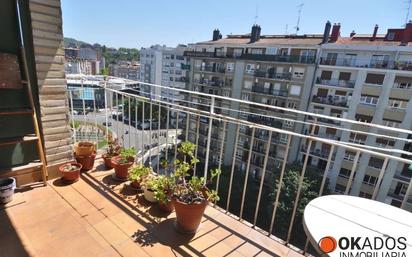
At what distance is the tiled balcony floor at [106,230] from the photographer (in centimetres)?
192

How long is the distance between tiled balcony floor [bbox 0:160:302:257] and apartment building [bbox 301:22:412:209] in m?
14.6

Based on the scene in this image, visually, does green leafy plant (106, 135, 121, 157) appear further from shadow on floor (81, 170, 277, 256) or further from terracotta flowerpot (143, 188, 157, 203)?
terracotta flowerpot (143, 188, 157, 203)

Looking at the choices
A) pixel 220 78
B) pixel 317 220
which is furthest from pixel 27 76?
pixel 220 78

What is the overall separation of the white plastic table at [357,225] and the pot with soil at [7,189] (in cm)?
274

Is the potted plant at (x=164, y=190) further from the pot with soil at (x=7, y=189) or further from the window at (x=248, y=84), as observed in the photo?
the window at (x=248, y=84)

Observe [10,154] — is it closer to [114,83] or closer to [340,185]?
[114,83]

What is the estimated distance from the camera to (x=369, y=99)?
665 inches

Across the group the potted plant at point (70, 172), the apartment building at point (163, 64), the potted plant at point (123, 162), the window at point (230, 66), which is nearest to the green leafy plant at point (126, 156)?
the potted plant at point (123, 162)

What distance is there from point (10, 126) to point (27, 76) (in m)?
0.57

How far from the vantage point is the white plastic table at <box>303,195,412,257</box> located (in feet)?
3.72

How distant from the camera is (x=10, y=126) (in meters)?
2.52

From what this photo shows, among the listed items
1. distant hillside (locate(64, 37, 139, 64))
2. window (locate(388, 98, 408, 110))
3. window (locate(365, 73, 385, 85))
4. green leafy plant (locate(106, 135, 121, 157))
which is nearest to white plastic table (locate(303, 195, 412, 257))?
green leafy plant (locate(106, 135, 121, 157))

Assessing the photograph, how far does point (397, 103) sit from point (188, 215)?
1882cm

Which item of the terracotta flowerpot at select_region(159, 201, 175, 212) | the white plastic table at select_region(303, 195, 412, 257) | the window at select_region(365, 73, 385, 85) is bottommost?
the terracotta flowerpot at select_region(159, 201, 175, 212)
